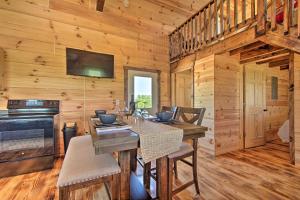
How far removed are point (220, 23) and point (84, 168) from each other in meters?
3.08

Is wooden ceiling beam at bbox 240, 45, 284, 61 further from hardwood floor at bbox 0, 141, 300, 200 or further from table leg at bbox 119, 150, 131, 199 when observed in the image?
table leg at bbox 119, 150, 131, 199

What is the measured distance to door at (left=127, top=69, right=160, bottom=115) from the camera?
395 centimetres

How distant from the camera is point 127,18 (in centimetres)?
387

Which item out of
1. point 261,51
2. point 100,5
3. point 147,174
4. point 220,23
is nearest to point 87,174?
point 147,174

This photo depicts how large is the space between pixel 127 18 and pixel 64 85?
223 centimetres

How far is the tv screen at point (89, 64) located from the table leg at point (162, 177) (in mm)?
2679

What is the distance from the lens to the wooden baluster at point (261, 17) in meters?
2.20

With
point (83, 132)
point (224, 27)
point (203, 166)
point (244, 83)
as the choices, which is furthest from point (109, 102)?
point (244, 83)

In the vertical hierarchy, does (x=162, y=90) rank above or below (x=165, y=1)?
below

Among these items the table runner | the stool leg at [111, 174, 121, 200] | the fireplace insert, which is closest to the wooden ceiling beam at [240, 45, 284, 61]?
the table runner

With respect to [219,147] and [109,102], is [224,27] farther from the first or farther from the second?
[109,102]

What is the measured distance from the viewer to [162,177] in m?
1.35

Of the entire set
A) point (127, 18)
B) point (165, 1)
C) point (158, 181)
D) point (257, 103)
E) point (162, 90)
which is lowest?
point (158, 181)

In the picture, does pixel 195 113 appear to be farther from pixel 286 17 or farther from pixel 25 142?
pixel 25 142
